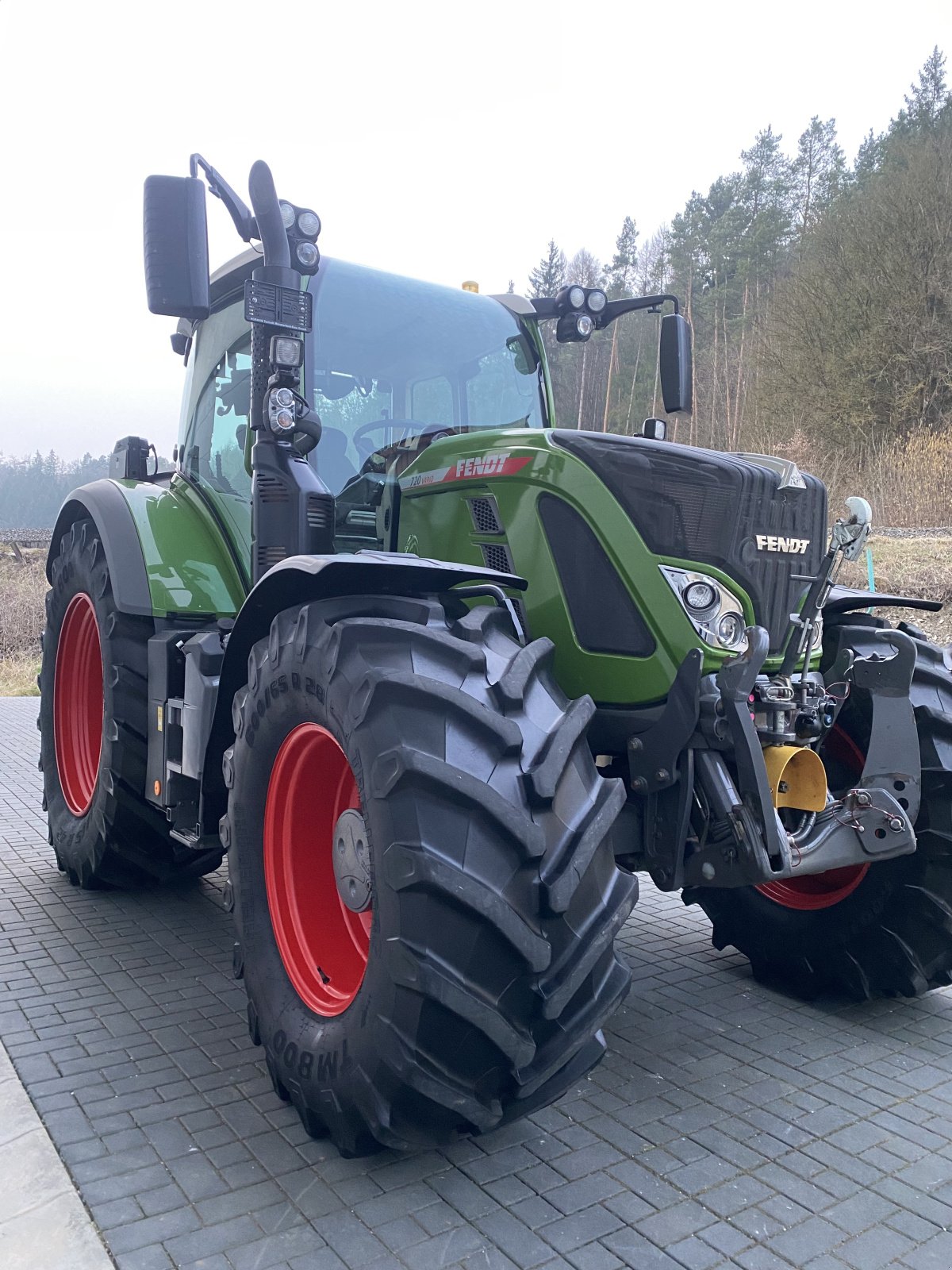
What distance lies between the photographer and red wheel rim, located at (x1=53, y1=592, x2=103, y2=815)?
4.73 m

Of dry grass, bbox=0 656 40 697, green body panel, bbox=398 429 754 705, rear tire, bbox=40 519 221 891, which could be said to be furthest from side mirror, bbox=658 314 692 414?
dry grass, bbox=0 656 40 697

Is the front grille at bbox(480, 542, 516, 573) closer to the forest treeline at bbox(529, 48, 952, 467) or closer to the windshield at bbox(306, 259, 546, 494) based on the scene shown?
the windshield at bbox(306, 259, 546, 494)

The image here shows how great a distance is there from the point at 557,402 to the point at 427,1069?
2862mm

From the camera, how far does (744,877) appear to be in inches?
104

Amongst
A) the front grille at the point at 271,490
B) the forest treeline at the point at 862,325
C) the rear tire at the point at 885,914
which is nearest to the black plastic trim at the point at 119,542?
the front grille at the point at 271,490

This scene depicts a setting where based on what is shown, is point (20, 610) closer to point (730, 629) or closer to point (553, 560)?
point (553, 560)

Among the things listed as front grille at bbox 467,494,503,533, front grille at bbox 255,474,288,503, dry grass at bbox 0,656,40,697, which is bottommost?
dry grass at bbox 0,656,40,697

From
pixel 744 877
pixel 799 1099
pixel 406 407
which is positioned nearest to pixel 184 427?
pixel 406 407

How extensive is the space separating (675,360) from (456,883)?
103 inches

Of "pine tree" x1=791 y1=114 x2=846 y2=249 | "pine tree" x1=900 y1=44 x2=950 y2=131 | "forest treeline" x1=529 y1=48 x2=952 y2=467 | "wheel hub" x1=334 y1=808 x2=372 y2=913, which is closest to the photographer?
"wheel hub" x1=334 y1=808 x2=372 y2=913

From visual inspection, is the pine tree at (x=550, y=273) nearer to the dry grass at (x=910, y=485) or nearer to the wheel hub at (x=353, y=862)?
the dry grass at (x=910, y=485)

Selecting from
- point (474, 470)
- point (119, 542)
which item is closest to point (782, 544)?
point (474, 470)

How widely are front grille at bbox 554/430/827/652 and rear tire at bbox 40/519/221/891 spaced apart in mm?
1995

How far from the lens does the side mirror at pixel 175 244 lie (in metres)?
2.87
